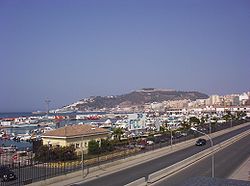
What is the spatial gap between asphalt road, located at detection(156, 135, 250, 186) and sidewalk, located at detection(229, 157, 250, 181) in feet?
1.59

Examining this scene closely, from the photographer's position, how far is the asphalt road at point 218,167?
2852 cm

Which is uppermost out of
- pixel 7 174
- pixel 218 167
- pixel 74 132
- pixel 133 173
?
pixel 74 132

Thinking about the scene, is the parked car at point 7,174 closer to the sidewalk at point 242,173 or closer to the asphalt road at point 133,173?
the asphalt road at point 133,173

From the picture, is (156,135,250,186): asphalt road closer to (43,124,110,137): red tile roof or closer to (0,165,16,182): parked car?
(0,165,16,182): parked car

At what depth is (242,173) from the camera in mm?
30672

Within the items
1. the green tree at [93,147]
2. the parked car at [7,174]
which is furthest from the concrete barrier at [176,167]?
the green tree at [93,147]

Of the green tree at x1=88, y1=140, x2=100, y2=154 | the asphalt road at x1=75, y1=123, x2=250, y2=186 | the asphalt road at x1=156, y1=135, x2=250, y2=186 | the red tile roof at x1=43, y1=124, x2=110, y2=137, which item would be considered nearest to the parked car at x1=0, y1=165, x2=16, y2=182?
the asphalt road at x1=75, y1=123, x2=250, y2=186

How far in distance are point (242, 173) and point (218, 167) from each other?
449cm

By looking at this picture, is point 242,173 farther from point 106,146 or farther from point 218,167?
point 106,146

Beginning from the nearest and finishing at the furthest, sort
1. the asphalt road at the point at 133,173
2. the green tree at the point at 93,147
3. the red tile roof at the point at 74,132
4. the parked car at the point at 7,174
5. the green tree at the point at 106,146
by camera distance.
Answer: the parked car at the point at 7,174, the asphalt road at the point at 133,173, the green tree at the point at 106,146, the green tree at the point at 93,147, the red tile roof at the point at 74,132

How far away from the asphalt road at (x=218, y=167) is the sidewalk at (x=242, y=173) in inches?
19.1

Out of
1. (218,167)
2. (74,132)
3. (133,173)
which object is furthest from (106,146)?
(218,167)

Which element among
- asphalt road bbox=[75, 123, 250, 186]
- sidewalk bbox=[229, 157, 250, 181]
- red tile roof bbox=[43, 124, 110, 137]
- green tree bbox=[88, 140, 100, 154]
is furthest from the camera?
red tile roof bbox=[43, 124, 110, 137]

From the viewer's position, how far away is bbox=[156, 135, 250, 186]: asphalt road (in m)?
28.5
